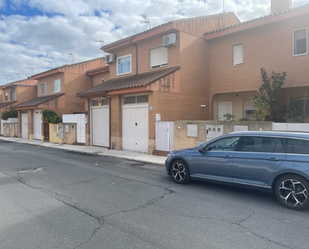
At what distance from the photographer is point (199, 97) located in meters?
15.3

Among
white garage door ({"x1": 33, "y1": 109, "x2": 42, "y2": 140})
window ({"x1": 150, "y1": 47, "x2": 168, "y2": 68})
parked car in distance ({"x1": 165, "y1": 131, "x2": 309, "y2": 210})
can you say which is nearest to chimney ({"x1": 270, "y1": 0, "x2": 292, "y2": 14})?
window ({"x1": 150, "y1": 47, "x2": 168, "y2": 68})

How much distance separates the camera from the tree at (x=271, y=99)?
12166 mm

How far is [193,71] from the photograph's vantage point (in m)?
14.8

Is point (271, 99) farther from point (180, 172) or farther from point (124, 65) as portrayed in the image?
point (124, 65)

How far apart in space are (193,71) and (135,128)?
4.85 m

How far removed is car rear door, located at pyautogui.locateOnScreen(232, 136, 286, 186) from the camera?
541cm

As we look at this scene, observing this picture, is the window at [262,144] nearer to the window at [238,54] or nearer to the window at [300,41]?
the window at [300,41]

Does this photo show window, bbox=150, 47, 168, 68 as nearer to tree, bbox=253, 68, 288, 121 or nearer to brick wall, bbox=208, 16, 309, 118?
brick wall, bbox=208, 16, 309, 118

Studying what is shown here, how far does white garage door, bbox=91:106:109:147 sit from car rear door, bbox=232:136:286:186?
1160 cm

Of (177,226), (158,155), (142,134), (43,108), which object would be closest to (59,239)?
(177,226)

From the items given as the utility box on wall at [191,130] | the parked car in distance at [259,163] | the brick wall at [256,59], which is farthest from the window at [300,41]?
the parked car in distance at [259,163]

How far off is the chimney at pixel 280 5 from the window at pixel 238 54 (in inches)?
122

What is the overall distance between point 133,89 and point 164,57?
3270 mm

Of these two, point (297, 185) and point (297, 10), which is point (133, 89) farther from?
point (297, 185)
